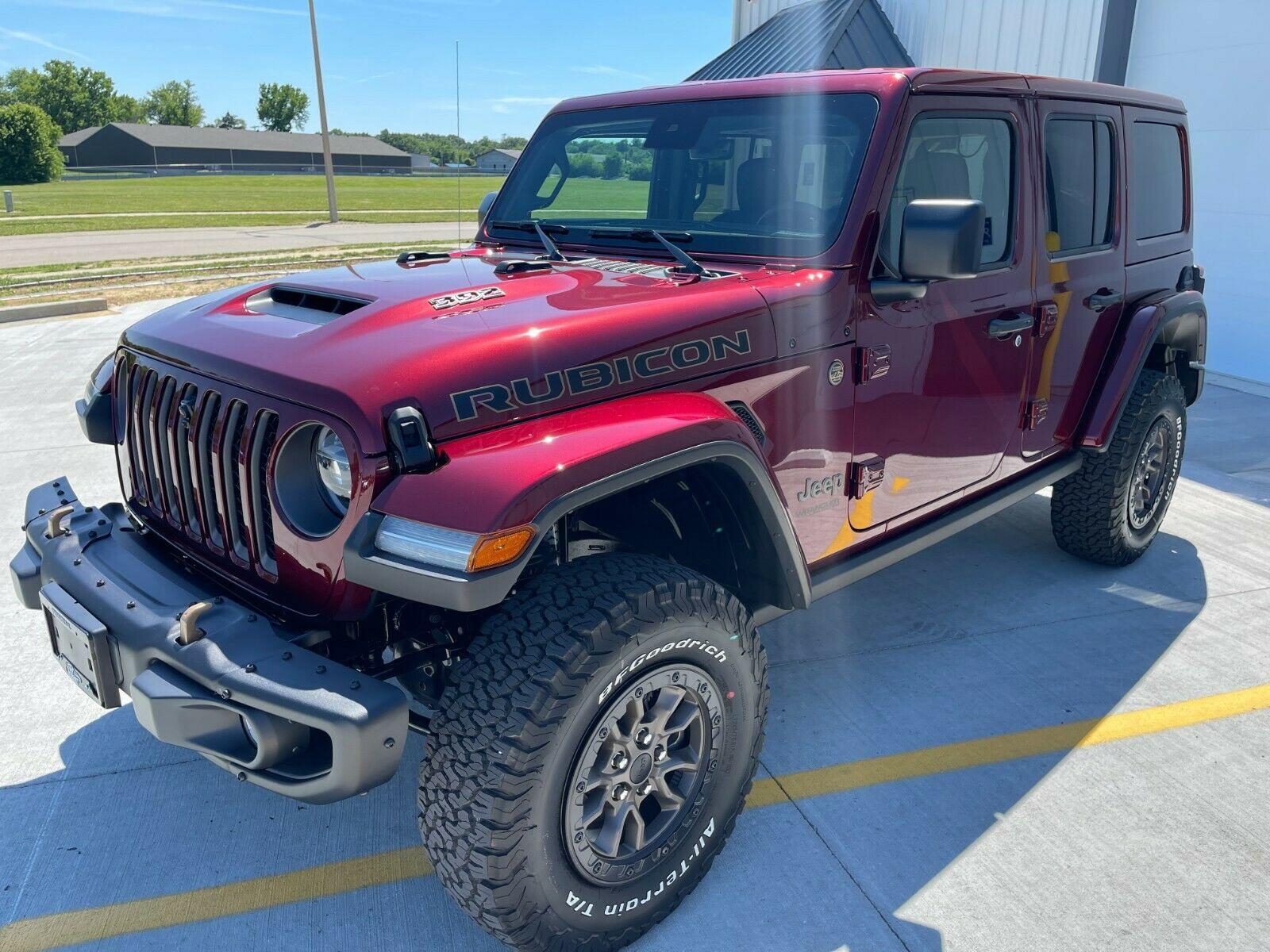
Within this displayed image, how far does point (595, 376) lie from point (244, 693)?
40.1 inches

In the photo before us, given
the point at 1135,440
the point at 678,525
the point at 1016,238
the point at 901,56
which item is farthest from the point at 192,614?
the point at 901,56

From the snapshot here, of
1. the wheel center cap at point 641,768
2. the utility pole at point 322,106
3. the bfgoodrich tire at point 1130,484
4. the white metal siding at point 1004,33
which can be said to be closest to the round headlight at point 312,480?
the wheel center cap at point 641,768

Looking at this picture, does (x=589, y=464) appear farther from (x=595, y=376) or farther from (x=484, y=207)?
(x=484, y=207)

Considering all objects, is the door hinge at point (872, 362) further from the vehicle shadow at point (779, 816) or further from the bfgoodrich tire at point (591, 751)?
the vehicle shadow at point (779, 816)

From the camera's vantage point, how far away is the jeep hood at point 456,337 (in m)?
2.17

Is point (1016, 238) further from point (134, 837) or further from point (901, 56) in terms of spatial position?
point (901, 56)

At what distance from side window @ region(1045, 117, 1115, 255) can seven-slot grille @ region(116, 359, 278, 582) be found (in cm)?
282

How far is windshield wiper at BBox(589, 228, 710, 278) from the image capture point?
2.93m

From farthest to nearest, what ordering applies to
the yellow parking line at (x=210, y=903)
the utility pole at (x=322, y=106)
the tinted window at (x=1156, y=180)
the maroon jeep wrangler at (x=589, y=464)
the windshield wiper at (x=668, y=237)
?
the utility pole at (x=322, y=106) < the tinted window at (x=1156, y=180) < the windshield wiper at (x=668, y=237) < the yellow parking line at (x=210, y=903) < the maroon jeep wrangler at (x=589, y=464)

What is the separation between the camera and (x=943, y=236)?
8.71 feet

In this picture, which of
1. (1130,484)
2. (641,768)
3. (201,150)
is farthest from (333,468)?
(201,150)

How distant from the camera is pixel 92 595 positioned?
2391mm

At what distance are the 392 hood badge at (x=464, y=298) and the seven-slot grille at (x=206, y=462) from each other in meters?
0.53

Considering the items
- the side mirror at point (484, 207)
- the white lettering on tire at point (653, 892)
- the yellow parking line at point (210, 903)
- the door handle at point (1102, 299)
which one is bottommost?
the yellow parking line at point (210, 903)
